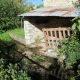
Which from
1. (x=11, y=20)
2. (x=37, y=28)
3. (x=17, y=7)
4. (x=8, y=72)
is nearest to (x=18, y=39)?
(x=37, y=28)

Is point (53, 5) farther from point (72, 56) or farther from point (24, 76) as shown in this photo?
point (24, 76)

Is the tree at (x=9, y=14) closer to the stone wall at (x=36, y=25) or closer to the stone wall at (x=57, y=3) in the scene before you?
the stone wall at (x=57, y=3)

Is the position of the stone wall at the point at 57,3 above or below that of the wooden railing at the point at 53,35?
above

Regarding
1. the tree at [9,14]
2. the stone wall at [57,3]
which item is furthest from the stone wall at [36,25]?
the tree at [9,14]

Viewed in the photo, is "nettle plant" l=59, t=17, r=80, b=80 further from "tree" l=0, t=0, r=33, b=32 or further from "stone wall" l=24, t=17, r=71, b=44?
"tree" l=0, t=0, r=33, b=32

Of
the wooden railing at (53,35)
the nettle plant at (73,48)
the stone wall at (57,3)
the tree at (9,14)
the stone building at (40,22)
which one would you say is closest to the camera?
the nettle plant at (73,48)

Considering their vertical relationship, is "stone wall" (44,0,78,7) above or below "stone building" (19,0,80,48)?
above

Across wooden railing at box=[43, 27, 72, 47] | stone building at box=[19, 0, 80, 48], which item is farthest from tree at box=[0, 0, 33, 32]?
wooden railing at box=[43, 27, 72, 47]

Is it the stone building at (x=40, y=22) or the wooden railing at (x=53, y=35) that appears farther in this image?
the stone building at (x=40, y=22)

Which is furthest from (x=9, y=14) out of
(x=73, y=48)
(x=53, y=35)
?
(x=73, y=48)

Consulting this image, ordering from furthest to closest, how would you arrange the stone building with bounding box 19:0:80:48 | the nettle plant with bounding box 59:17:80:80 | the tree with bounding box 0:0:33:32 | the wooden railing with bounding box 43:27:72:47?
the tree with bounding box 0:0:33:32 → the stone building with bounding box 19:0:80:48 → the wooden railing with bounding box 43:27:72:47 → the nettle plant with bounding box 59:17:80:80

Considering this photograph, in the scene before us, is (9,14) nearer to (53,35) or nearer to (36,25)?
(36,25)

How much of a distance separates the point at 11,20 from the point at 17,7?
5.51 ft

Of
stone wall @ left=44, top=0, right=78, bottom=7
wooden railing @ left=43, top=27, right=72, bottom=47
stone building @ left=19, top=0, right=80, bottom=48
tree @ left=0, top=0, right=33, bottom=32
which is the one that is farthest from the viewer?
tree @ left=0, top=0, right=33, bottom=32
